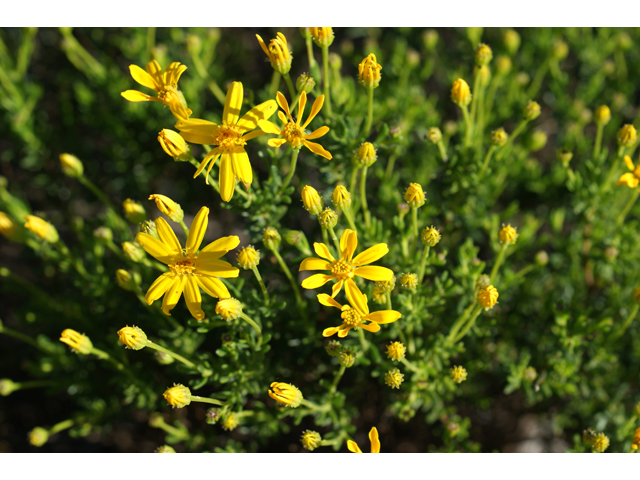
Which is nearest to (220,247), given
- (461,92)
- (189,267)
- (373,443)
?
(189,267)

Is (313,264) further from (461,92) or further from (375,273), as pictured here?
(461,92)

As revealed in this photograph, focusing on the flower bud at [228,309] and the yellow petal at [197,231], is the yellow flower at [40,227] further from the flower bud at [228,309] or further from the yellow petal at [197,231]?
the flower bud at [228,309]

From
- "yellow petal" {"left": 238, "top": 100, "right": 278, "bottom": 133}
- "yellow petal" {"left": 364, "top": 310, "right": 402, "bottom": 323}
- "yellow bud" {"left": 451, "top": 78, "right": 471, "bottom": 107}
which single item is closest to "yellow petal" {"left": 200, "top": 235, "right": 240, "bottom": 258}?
"yellow petal" {"left": 238, "top": 100, "right": 278, "bottom": 133}

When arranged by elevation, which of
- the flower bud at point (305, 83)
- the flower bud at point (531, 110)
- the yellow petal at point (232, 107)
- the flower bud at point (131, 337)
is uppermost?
the flower bud at point (531, 110)

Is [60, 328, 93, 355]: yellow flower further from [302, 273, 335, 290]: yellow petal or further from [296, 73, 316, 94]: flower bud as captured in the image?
[296, 73, 316, 94]: flower bud

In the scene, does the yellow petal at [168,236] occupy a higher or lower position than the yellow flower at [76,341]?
higher

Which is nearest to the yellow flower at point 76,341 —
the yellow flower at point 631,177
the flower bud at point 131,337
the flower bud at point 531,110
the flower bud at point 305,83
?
the flower bud at point 131,337
